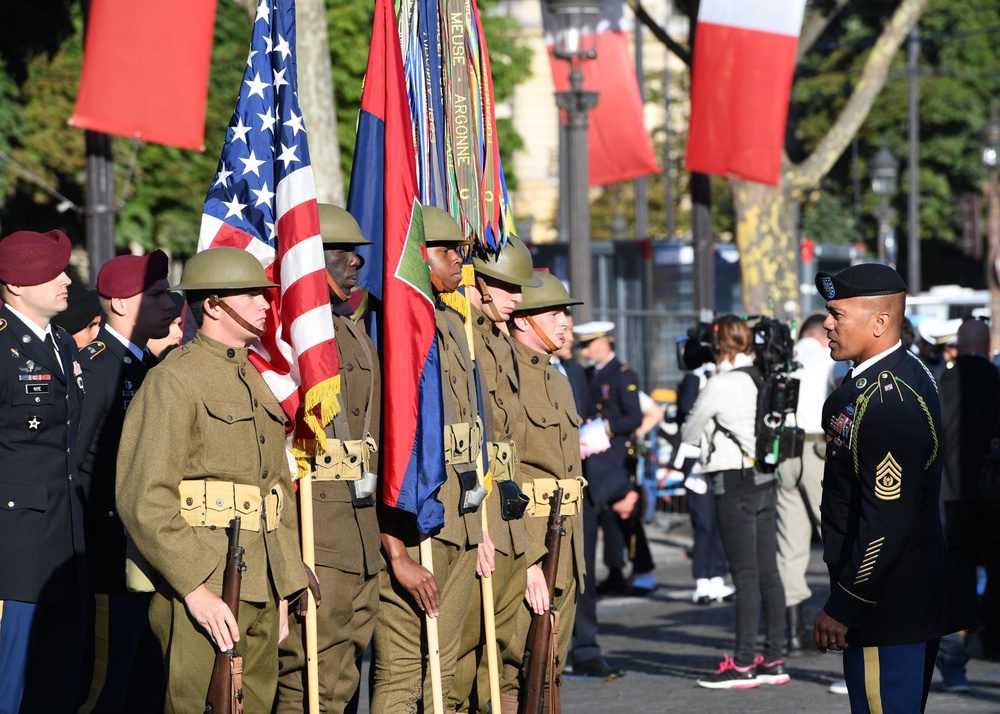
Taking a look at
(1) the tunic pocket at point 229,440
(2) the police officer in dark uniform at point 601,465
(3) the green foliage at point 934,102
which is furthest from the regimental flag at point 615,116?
(3) the green foliage at point 934,102

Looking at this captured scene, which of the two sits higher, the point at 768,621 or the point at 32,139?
the point at 32,139

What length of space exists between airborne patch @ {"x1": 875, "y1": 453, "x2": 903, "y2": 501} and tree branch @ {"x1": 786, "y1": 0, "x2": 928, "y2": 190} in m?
13.6

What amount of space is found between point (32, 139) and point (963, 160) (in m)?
28.4

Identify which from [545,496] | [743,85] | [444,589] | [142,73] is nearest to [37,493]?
[444,589]

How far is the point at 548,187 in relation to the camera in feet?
233

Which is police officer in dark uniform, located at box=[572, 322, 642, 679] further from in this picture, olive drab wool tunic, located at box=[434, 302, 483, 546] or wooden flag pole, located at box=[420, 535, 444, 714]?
wooden flag pole, located at box=[420, 535, 444, 714]

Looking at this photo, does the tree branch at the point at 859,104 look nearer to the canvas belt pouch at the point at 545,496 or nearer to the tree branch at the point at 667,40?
the tree branch at the point at 667,40

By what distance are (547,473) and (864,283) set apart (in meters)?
A: 2.53

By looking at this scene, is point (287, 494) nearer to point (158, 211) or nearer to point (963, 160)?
point (158, 211)

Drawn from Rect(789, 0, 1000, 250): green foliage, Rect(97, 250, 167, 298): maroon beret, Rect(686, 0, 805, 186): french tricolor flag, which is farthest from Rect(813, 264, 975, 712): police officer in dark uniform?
Rect(789, 0, 1000, 250): green foliage

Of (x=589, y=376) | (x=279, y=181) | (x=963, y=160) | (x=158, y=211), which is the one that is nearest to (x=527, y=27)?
(x=963, y=160)

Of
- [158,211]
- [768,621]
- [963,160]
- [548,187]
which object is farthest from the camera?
[548,187]

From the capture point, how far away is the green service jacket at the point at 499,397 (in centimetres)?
695

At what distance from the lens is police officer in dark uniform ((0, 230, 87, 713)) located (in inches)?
245
